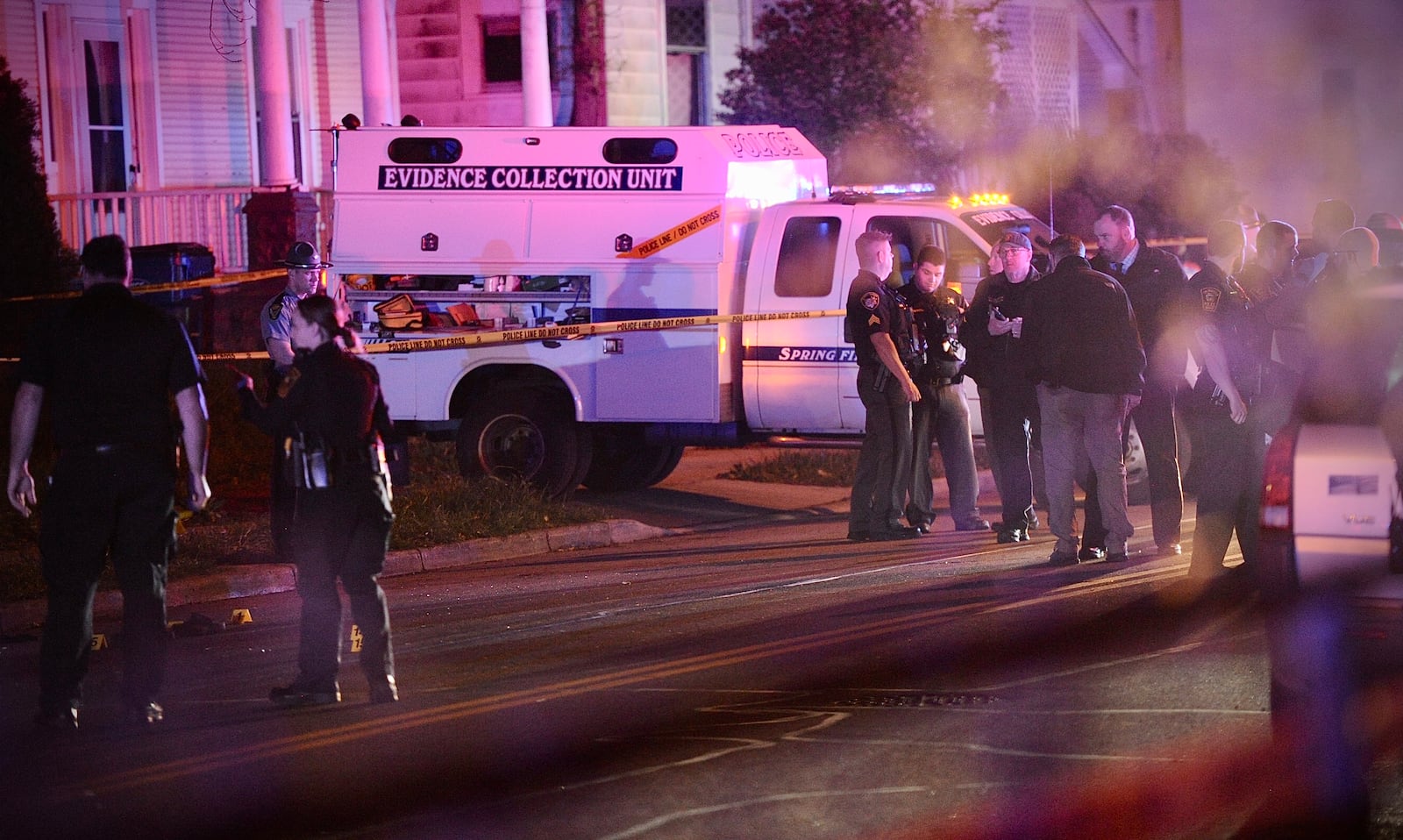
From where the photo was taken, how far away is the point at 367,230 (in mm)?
13508

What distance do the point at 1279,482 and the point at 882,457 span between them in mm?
5498

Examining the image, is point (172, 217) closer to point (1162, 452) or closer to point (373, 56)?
point (373, 56)

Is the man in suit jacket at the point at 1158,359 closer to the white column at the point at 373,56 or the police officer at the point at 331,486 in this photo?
the police officer at the point at 331,486

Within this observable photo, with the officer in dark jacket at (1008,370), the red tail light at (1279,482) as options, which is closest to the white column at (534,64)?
the officer in dark jacket at (1008,370)

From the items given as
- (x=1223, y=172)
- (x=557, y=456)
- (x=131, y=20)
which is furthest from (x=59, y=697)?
(x=1223, y=172)

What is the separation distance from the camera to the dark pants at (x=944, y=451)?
1166cm

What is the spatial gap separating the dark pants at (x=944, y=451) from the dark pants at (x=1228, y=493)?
2299mm

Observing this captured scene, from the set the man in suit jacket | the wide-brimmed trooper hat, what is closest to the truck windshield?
the man in suit jacket

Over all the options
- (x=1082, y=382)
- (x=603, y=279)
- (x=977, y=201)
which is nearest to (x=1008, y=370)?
(x=1082, y=382)

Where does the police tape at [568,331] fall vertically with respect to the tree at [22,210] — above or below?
below

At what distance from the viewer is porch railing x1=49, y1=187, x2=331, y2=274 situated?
2070 centimetres

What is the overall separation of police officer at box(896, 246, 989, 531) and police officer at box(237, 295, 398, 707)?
5.09 metres

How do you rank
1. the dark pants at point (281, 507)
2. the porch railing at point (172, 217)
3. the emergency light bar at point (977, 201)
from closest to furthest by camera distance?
1. the dark pants at point (281, 507)
2. the emergency light bar at point (977, 201)
3. the porch railing at point (172, 217)

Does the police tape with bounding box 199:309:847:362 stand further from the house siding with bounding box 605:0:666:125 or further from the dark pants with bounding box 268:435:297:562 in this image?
the house siding with bounding box 605:0:666:125
